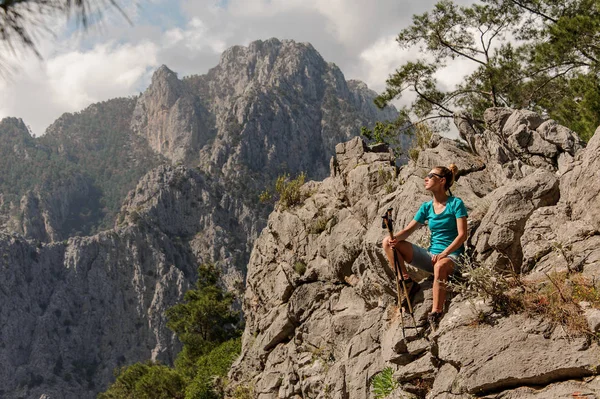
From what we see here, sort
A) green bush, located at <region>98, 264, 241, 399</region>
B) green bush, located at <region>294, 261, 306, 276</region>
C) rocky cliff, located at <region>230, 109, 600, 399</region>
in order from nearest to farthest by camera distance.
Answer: rocky cliff, located at <region>230, 109, 600, 399</region> < green bush, located at <region>294, 261, 306, 276</region> < green bush, located at <region>98, 264, 241, 399</region>

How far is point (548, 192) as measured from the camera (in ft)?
21.4

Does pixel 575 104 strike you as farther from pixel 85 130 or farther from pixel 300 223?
pixel 85 130

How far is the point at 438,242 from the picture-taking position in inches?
248

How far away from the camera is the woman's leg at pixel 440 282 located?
5.80 meters

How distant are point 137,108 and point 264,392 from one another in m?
191

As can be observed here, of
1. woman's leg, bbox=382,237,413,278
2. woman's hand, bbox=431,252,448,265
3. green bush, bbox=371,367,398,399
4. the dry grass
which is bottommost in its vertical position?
green bush, bbox=371,367,398,399

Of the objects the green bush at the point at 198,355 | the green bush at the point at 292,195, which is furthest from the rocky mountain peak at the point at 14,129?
the green bush at the point at 292,195

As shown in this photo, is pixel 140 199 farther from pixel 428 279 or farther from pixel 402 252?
pixel 402 252

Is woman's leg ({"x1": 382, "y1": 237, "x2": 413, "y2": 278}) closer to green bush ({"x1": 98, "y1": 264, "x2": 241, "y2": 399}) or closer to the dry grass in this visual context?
the dry grass

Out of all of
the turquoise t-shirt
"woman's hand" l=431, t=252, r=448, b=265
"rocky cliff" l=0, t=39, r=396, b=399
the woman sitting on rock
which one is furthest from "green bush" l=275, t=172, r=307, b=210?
"rocky cliff" l=0, t=39, r=396, b=399

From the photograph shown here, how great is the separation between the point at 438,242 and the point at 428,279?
625 mm

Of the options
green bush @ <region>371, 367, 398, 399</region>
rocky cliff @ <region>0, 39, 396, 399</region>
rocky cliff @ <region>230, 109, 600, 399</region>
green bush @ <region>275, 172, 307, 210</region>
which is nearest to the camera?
rocky cliff @ <region>230, 109, 600, 399</region>

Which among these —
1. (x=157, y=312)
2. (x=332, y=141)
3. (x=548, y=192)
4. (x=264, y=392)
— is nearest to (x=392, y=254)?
(x=548, y=192)

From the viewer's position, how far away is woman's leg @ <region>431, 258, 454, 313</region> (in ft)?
19.0
